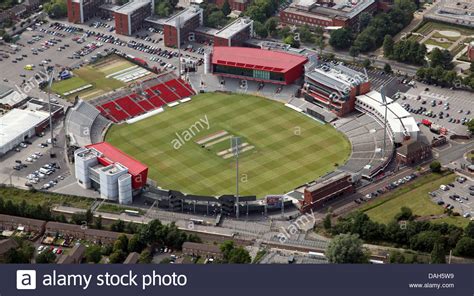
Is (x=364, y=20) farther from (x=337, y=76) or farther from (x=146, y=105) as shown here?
(x=146, y=105)

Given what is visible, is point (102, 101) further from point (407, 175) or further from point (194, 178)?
point (407, 175)

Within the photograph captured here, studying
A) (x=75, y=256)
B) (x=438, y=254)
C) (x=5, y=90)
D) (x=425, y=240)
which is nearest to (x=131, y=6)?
(x=5, y=90)

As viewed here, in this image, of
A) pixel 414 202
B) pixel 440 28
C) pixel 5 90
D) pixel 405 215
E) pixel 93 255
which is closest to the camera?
pixel 93 255

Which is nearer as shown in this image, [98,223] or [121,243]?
[121,243]

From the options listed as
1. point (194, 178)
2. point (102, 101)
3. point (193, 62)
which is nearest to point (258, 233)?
point (194, 178)

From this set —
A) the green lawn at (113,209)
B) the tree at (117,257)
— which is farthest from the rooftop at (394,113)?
the tree at (117,257)

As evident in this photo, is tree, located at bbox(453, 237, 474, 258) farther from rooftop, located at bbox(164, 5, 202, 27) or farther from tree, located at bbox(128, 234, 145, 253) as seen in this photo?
rooftop, located at bbox(164, 5, 202, 27)
